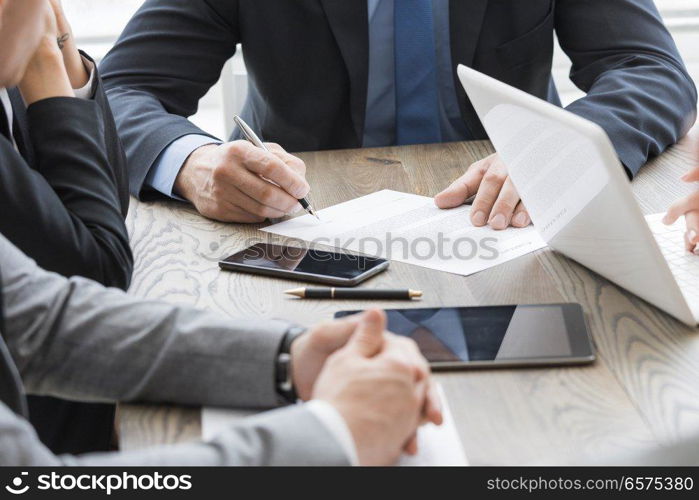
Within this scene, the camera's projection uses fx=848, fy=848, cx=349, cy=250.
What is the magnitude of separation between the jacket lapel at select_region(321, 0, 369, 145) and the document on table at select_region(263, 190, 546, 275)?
46cm

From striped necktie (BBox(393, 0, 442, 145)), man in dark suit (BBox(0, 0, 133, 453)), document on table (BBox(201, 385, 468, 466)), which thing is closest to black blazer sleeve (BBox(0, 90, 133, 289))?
man in dark suit (BBox(0, 0, 133, 453))

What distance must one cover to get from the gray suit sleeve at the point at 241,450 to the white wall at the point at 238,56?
175 cm

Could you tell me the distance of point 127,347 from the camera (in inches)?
30.2

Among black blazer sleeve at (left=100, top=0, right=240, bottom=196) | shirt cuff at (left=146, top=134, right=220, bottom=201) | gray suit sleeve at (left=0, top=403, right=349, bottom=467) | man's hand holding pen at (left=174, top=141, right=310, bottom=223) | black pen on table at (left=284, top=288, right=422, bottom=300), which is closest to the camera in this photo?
gray suit sleeve at (left=0, top=403, right=349, bottom=467)

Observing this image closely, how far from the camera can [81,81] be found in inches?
48.9

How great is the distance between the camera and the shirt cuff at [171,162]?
132cm

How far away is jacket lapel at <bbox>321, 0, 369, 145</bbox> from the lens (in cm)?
165

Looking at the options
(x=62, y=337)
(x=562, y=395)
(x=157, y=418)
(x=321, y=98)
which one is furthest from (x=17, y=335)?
(x=321, y=98)

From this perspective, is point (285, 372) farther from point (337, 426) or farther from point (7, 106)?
point (7, 106)

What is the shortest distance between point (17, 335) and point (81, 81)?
57 cm

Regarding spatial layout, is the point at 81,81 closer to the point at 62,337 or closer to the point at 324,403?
the point at 62,337

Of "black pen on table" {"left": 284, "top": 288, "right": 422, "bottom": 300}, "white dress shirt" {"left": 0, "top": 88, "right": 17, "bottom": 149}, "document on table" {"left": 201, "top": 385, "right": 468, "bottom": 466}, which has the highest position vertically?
"white dress shirt" {"left": 0, "top": 88, "right": 17, "bottom": 149}

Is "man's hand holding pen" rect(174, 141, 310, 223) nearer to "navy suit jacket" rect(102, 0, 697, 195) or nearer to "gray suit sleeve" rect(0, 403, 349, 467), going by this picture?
"navy suit jacket" rect(102, 0, 697, 195)

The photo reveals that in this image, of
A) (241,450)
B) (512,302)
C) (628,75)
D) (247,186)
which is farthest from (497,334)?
(628,75)
